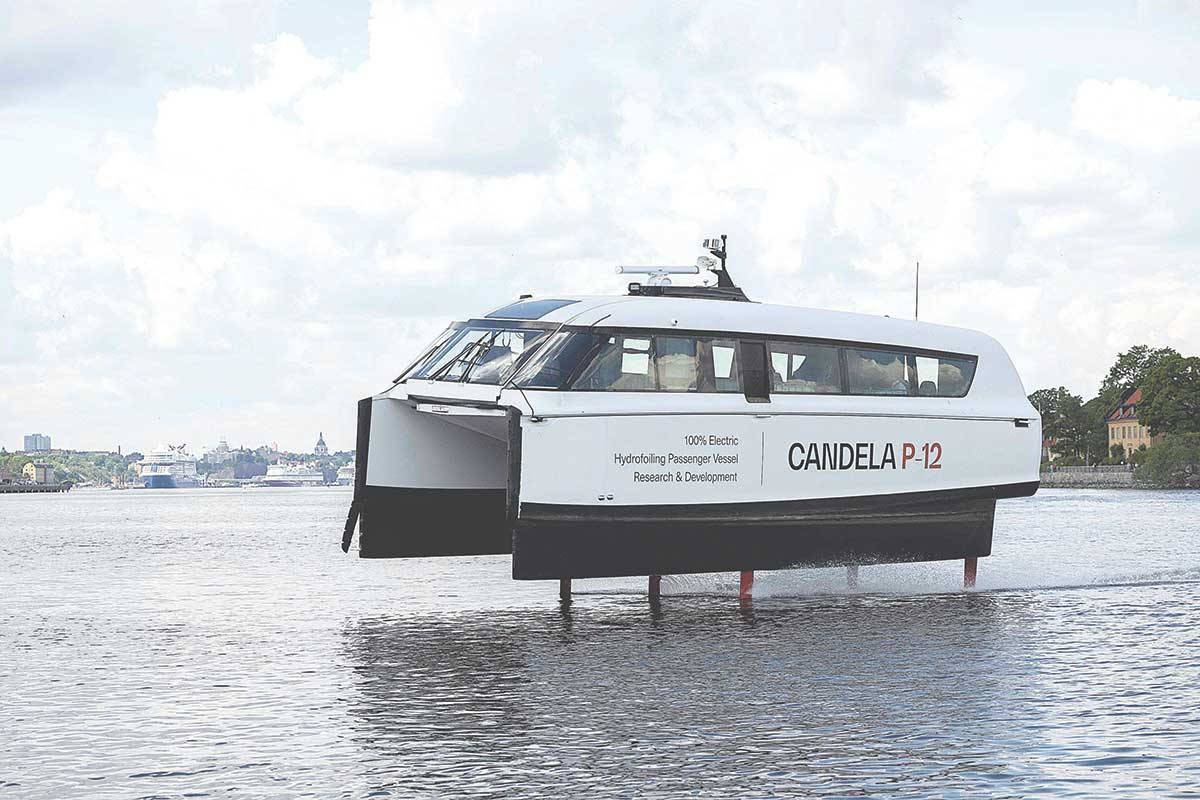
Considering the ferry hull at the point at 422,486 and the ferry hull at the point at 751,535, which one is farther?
the ferry hull at the point at 422,486

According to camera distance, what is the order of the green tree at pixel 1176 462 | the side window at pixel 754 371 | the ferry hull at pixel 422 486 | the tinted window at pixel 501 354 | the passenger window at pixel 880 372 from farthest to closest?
the green tree at pixel 1176 462, the ferry hull at pixel 422 486, the passenger window at pixel 880 372, the side window at pixel 754 371, the tinted window at pixel 501 354

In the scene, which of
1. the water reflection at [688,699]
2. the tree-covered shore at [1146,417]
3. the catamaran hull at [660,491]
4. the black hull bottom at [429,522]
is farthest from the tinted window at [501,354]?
the tree-covered shore at [1146,417]

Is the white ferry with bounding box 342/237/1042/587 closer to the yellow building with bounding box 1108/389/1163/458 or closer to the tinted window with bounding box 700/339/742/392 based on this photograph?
the tinted window with bounding box 700/339/742/392

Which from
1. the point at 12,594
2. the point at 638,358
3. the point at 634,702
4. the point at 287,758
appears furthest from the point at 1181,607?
the point at 12,594

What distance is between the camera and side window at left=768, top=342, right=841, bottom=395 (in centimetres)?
1973

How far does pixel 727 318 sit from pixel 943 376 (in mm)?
3654

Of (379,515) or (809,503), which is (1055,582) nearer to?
(809,503)

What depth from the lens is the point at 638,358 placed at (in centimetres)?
1878

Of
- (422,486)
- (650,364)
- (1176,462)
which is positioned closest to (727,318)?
(650,364)

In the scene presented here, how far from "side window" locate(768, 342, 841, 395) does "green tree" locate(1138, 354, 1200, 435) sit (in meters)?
127

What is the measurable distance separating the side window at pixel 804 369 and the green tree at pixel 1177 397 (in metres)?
127

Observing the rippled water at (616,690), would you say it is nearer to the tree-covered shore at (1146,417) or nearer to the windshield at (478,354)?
the windshield at (478,354)

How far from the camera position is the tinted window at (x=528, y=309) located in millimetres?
Result: 19703

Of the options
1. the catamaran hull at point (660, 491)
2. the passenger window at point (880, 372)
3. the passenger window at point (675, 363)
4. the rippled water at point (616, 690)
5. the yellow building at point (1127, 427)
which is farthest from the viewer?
the yellow building at point (1127, 427)
